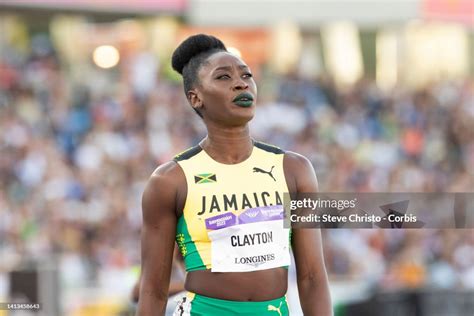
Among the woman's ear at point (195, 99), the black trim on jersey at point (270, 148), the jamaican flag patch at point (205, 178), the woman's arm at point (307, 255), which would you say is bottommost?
the woman's arm at point (307, 255)

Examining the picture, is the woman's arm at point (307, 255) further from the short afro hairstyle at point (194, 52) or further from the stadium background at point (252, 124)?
the stadium background at point (252, 124)

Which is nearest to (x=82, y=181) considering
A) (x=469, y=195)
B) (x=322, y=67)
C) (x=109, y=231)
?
(x=109, y=231)

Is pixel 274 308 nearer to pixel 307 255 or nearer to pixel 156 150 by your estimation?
pixel 307 255

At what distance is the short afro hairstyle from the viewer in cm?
534

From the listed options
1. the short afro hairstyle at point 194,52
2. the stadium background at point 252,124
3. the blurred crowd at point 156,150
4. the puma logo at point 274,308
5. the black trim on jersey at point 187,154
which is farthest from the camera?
the blurred crowd at point 156,150

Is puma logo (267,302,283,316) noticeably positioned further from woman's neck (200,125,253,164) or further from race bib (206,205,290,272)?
woman's neck (200,125,253,164)

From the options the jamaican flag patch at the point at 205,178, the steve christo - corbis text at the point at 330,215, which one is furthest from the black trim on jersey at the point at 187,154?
the steve christo - corbis text at the point at 330,215

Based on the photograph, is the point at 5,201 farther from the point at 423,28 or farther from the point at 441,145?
the point at 423,28

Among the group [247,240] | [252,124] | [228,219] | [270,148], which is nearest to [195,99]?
[270,148]

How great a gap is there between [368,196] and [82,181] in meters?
10.3

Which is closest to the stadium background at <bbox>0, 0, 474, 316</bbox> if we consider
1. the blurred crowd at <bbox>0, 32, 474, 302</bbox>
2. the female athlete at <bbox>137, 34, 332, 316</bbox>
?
the blurred crowd at <bbox>0, 32, 474, 302</bbox>

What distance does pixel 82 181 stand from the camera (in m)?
15.7

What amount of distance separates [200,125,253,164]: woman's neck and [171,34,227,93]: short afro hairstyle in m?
0.29

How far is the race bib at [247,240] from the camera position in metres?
5.00
